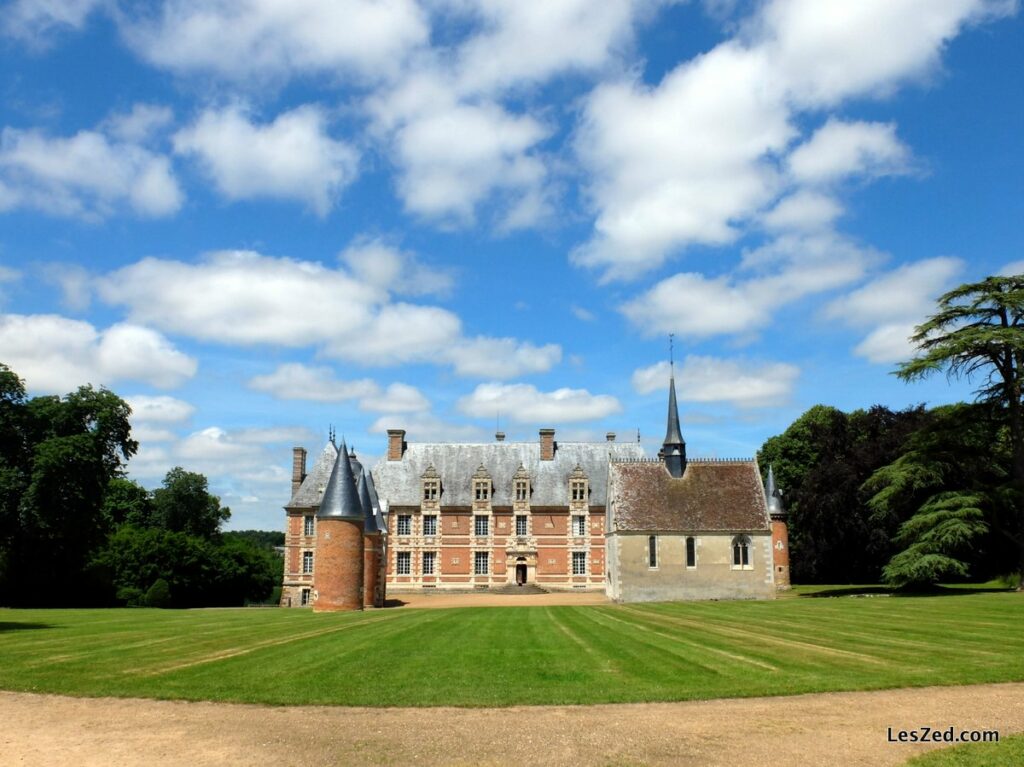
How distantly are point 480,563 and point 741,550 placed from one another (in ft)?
60.7

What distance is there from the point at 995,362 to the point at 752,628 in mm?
18152

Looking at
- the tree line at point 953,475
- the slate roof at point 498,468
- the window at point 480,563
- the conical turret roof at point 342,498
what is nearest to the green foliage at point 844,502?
the tree line at point 953,475

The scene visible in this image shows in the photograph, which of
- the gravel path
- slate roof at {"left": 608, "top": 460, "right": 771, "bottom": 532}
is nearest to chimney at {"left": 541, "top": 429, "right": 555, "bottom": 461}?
slate roof at {"left": 608, "top": 460, "right": 771, "bottom": 532}

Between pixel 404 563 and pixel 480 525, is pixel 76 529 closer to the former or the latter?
pixel 404 563

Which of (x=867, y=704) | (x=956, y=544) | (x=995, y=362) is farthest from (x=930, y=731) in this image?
(x=995, y=362)

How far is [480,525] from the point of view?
50750mm

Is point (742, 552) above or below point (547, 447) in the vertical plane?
below

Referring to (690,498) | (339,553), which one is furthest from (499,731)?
(690,498)

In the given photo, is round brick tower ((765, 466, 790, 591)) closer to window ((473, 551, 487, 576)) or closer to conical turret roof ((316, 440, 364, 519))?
window ((473, 551, 487, 576))

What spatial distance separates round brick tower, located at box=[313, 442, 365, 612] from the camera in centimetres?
3127

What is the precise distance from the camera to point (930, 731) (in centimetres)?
870

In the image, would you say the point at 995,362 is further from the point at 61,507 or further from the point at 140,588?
the point at 140,588

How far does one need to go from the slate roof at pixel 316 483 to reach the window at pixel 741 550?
78.9ft

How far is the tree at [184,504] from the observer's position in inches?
2441
